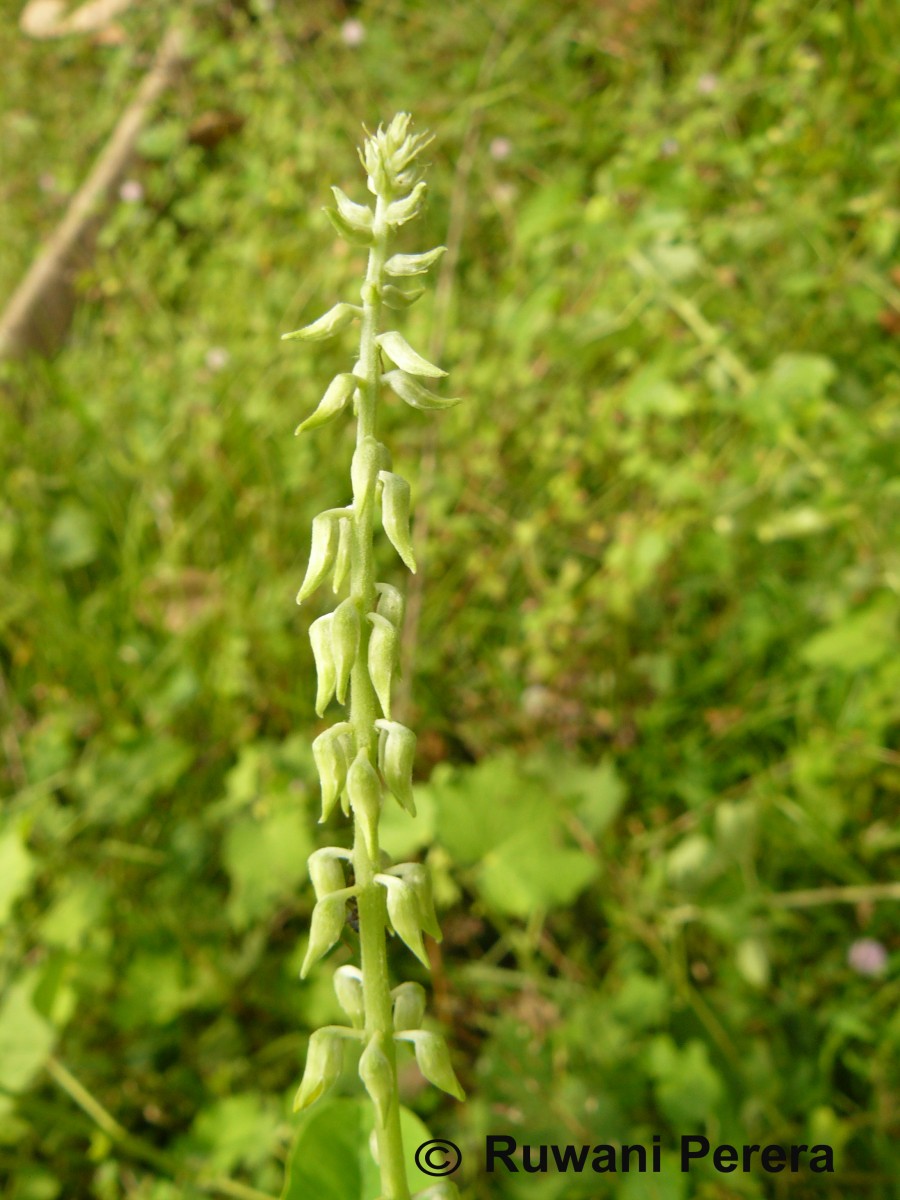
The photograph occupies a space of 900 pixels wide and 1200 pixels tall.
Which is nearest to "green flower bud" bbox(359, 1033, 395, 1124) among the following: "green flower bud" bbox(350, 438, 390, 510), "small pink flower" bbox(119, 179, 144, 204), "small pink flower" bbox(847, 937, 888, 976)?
"green flower bud" bbox(350, 438, 390, 510)

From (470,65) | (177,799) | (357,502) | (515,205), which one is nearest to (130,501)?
Result: (177,799)

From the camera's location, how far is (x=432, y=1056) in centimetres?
75

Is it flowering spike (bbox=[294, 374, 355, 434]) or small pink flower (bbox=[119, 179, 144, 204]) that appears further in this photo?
small pink flower (bbox=[119, 179, 144, 204])

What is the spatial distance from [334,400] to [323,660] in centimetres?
18

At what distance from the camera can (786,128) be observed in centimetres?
323

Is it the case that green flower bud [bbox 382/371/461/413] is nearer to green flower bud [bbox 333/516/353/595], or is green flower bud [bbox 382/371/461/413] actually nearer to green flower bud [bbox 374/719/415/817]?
green flower bud [bbox 333/516/353/595]

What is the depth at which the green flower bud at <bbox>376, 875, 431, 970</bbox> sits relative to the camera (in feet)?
2.28

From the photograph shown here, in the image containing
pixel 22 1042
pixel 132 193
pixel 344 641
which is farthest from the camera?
pixel 132 193

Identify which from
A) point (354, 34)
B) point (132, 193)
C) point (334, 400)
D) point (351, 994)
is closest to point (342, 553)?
point (334, 400)

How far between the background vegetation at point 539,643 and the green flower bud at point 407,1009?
0.69ft

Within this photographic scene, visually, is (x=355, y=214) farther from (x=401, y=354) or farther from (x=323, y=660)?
(x=323, y=660)

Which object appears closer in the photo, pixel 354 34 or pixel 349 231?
pixel 349 231

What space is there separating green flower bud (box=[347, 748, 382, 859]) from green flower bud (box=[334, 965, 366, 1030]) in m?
0.12

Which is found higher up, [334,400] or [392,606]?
[334,400]
